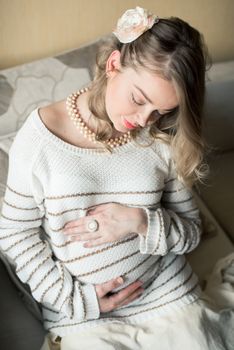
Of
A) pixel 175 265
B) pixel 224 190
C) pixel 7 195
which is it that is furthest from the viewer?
pixel 224 190

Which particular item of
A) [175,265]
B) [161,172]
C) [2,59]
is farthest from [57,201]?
[2,59]

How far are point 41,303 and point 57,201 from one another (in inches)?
13.3

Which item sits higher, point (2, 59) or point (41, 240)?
point (2, 59)

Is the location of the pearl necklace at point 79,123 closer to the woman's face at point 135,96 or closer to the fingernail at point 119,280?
the woman's face at point 135,96

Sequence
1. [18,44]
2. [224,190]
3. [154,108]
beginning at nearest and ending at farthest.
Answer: [154,108]
[18,44]
[224,190]

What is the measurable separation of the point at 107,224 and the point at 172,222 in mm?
185

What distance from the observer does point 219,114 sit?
1676 millimetres

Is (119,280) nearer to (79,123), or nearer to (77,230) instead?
(77,230)

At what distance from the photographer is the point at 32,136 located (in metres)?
0.99

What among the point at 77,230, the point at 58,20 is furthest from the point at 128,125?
the point at 58,20

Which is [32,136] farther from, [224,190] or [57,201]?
[224,190]

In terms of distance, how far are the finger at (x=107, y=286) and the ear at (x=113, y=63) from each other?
0.47 meters

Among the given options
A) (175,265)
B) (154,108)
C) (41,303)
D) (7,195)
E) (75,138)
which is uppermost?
(154,108)

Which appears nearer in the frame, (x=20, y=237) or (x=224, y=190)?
(x=20, y=237)
